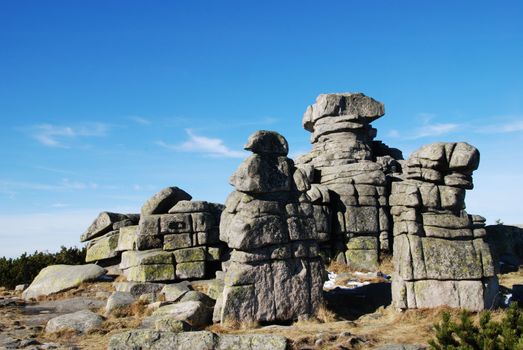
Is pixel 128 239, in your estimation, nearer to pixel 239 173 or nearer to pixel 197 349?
pixel 239 173

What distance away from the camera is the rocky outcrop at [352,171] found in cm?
2298

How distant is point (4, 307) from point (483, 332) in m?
15.6

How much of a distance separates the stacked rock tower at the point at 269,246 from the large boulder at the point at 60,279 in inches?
370

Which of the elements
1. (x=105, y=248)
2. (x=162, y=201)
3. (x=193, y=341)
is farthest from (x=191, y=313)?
(x=105, y=248)

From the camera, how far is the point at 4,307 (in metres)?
17.7

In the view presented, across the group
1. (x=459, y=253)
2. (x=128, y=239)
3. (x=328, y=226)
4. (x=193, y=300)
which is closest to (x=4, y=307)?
(x=128, y=239)

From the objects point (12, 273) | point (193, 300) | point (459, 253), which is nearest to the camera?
point (459, 253)

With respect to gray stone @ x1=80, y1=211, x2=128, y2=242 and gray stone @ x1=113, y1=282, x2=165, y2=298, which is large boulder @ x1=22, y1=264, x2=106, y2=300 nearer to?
gray stone @ x1=113, y1=282, x2=165, y2=298

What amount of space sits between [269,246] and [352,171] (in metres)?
12.7

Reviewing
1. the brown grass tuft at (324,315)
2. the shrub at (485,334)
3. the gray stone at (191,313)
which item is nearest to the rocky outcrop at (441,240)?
the brown grass tuft at (324,315)

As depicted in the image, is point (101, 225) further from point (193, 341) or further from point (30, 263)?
point (193, 341)

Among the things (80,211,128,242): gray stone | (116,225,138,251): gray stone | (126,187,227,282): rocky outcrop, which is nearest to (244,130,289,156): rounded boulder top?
(126,187,227,282): rocky outcrop

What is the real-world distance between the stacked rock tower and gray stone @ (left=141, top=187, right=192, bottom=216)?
814 centimetres

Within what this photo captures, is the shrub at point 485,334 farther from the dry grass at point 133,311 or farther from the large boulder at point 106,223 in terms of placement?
the large boulder at point 106,223
